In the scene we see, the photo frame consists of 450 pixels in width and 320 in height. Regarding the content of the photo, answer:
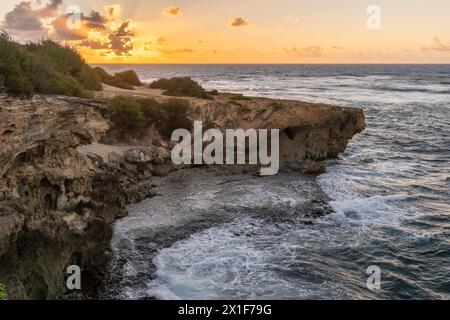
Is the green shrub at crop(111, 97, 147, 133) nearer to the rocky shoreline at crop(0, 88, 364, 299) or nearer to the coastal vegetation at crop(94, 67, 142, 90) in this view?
the rocky shoreline at crop(0, 88, 364, 299)

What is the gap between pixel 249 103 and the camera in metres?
27.3

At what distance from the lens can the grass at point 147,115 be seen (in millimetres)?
22141

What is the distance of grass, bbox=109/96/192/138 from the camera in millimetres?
22141

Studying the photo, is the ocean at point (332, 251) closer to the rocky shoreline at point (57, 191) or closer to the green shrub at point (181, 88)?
the rocky shoreline at point (57, 191)

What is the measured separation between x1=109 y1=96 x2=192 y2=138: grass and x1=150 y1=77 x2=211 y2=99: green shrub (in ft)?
16.4

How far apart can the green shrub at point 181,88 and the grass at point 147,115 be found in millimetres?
4996

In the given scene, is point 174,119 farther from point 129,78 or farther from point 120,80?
point 129,78

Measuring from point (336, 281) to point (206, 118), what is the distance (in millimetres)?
14458

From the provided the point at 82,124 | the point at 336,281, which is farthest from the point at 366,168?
the point at 82,124

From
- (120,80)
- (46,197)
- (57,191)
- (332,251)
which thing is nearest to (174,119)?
(120,80)

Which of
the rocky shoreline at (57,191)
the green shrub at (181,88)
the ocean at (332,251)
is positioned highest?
the green shrub at (181,88)

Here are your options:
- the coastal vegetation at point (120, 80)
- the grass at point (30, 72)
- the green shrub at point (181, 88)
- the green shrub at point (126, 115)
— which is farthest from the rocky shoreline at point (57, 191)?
the coastal vegetation at point (120, 80)

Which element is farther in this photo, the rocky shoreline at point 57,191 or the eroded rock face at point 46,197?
the rocky shoreline at point 57,191

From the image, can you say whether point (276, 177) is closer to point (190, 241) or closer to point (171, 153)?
point (171, 153)
